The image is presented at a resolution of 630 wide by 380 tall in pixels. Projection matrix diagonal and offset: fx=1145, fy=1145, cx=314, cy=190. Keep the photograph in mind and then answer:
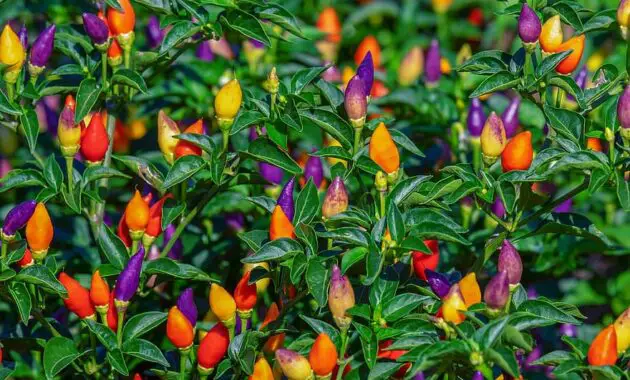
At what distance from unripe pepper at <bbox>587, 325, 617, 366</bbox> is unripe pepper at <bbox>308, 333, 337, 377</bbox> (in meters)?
0.40

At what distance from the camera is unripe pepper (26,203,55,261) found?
1953mm

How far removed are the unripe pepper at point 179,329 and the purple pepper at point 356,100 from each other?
454 millimetres

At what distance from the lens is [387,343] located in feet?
6.69

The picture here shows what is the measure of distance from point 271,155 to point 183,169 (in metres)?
0.16

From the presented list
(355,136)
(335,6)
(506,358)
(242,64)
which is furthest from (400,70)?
(506,358)

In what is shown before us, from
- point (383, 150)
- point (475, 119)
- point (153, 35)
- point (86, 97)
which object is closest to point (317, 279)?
point (383, 150)

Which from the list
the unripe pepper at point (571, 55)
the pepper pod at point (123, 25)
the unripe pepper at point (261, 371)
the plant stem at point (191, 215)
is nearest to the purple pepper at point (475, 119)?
the unripe pepper at point (571, 55)

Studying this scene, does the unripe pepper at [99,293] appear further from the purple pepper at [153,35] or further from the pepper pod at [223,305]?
the purple pepper at [153,35]

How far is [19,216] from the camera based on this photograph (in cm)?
194

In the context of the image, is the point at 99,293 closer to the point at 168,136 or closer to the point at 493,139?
the point at 168,136

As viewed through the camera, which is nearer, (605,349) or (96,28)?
(605,349)

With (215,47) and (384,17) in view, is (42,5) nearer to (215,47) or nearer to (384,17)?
(215,47)

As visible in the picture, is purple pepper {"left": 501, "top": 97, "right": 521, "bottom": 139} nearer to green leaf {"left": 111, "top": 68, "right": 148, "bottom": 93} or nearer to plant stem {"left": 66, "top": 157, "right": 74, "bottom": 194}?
green leaf {"left": 111, "top": 68, "right": 148, "bottom": 93}

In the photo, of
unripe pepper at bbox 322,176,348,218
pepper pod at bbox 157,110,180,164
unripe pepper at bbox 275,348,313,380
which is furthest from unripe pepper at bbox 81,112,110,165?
unripe pepper at bbox 275,348,313,380
